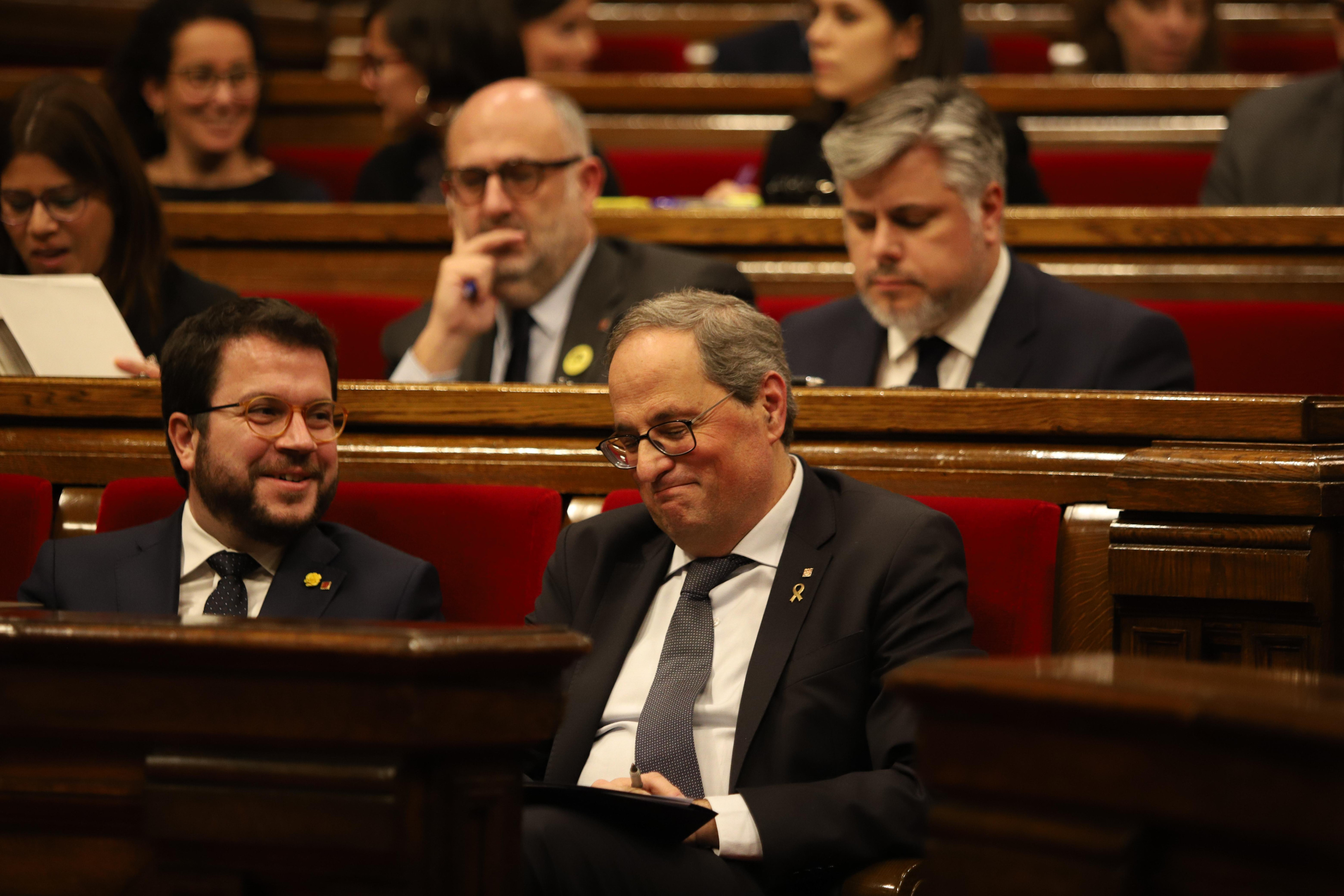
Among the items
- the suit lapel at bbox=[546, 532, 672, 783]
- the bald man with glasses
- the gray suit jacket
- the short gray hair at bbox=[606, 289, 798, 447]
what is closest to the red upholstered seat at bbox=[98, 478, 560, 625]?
the suit lapel at bbox=[546, 532, 672, 783]

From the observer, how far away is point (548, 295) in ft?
7.86

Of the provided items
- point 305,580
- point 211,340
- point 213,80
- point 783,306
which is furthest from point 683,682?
point 213,80

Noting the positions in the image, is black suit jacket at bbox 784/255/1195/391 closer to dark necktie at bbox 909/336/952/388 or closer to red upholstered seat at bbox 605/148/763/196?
dark necktie at bbox 909/336/952/388

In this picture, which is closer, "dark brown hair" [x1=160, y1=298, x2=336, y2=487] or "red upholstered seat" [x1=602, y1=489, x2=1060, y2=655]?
"red upholstered seat" [x1=602, y1=489, x2=1060, y2=655]

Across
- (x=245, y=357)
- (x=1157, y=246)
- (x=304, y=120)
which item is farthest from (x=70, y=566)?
(x=304, y=120)

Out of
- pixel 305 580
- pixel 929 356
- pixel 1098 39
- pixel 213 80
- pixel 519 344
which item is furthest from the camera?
pixel 1098 39

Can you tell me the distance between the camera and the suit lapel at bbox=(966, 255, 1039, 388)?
6.68 feet

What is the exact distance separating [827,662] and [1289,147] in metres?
1.78

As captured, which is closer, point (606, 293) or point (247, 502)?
point (247, 502)

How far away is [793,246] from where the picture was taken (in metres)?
2.63

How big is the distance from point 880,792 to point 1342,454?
53 cm

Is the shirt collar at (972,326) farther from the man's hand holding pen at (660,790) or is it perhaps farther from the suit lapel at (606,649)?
the man's hand holding pen at (660,790)

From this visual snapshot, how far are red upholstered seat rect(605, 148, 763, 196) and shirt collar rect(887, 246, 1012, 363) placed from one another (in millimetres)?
1343

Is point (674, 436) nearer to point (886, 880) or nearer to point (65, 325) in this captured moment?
point (886, 880)
